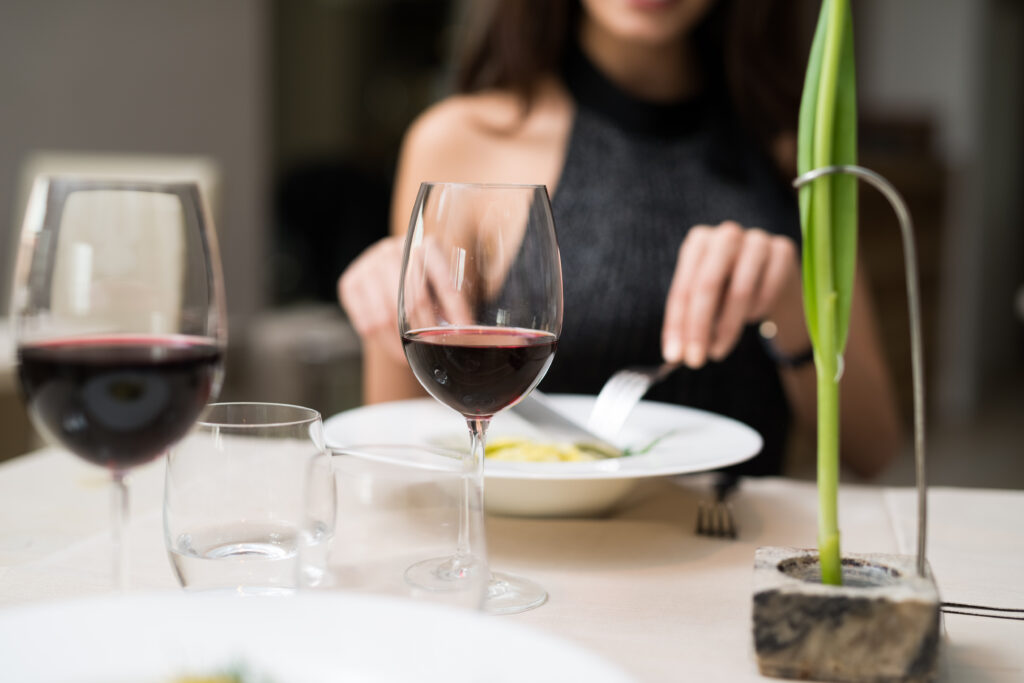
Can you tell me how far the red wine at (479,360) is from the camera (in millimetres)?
670

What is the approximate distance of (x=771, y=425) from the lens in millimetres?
1682

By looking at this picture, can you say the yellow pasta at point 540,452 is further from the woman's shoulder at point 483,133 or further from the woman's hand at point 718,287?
the woman's shoulder at point 483,133

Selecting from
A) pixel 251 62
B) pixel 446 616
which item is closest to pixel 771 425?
pixel 446 616

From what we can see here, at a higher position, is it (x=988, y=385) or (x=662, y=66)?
(x=662, y=66)

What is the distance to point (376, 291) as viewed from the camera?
3.64 feet

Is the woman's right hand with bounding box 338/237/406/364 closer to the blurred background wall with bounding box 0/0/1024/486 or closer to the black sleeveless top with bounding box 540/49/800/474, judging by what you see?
the black sleeveless top with bounding box 540/49/800/474

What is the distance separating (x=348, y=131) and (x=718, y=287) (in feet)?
19.2

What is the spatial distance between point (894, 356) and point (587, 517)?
520 cm

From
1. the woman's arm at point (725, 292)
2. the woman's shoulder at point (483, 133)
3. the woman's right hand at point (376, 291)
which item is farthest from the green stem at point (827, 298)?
the woman's shoulder at point (483, 133)

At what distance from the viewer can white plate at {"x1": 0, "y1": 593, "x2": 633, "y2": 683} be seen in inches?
17.3

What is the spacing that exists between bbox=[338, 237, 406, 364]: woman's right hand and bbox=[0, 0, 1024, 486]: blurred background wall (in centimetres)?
248

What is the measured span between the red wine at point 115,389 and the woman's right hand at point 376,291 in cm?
56

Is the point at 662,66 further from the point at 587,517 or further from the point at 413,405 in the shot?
the point at 587,517

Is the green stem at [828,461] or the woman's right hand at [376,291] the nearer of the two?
the green stem at [828,461]
